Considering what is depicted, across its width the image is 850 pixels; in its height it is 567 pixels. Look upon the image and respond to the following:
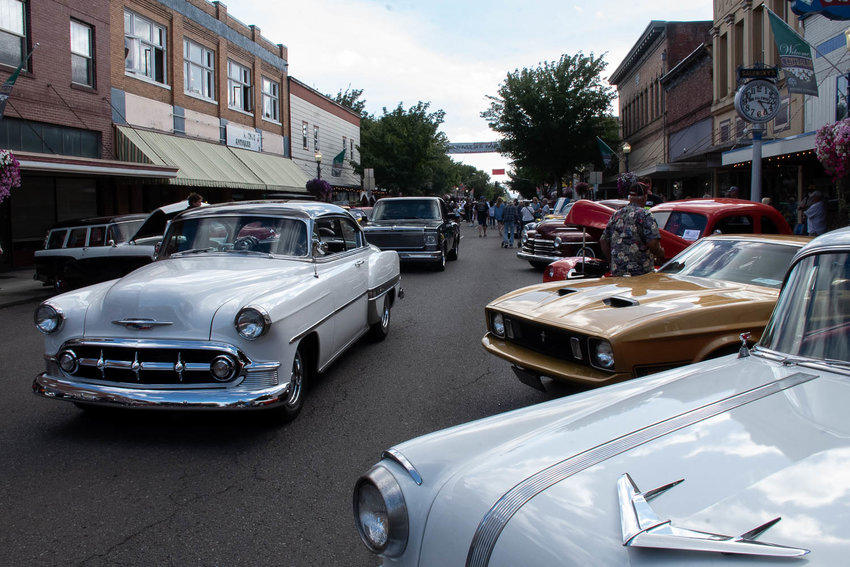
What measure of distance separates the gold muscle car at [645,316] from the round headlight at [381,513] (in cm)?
240

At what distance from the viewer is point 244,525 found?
3354mm

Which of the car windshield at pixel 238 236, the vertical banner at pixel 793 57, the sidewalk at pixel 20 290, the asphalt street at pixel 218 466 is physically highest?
the vertical banner at pixel 793 57

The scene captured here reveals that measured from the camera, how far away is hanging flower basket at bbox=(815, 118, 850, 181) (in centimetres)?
1005

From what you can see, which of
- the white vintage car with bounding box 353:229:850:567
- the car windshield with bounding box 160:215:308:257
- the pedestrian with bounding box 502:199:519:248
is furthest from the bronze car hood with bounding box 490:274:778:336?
the pedestrian with bounding box 502:199:519:248

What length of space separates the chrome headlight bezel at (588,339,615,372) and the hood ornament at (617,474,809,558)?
2559mm

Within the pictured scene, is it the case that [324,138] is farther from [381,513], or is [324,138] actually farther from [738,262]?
[381,513]

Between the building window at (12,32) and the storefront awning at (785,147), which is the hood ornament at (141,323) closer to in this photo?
the storefront awning at (785,147)

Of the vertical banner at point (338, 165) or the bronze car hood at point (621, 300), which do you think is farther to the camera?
the vertical banner at point (338, 165)

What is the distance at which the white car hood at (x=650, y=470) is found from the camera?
1.42 meters

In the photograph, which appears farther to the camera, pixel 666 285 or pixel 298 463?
pixel 666 285

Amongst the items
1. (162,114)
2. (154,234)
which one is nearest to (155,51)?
(162,114)

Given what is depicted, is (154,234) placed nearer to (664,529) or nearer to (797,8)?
(664,529)

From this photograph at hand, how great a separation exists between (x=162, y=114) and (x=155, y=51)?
203 cm

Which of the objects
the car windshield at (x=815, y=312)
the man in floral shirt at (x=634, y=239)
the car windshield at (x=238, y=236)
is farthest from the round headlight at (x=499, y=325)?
the car windshield at (x=815, y=312)
